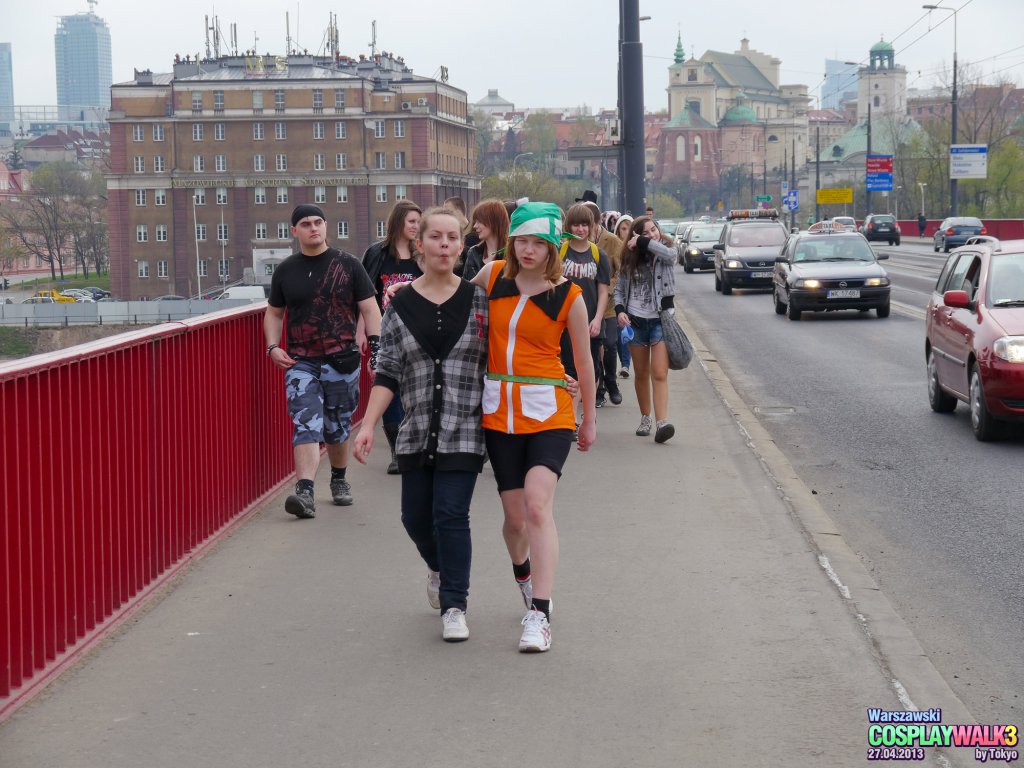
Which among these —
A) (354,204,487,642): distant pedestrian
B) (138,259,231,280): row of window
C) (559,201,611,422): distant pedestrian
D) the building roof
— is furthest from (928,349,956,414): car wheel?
the building roof

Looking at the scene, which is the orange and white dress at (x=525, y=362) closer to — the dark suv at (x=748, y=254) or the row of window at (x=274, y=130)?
the dark suv at (x=748, y=254)

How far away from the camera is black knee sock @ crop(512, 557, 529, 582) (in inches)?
233

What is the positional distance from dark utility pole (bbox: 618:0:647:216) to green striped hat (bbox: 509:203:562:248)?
15.3 m

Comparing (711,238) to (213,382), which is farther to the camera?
(711,238)

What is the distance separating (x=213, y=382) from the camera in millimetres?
7621

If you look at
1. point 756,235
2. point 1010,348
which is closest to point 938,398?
point 1010,348

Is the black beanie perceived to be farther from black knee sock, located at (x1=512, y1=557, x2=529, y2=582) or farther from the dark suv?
the dark suv

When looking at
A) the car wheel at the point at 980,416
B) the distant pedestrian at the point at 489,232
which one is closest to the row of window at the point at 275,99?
the car wheel at the point at 980,416

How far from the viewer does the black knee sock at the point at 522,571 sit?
5.91 m

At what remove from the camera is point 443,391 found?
554 centimetres

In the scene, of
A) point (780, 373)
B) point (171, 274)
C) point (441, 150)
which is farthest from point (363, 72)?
point (780, 373)

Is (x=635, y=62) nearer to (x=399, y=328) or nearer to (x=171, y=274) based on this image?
(x=399, y=328)

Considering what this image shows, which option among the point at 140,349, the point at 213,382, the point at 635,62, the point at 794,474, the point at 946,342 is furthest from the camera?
the point at 635,62

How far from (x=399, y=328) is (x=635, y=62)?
1559 centimetres
